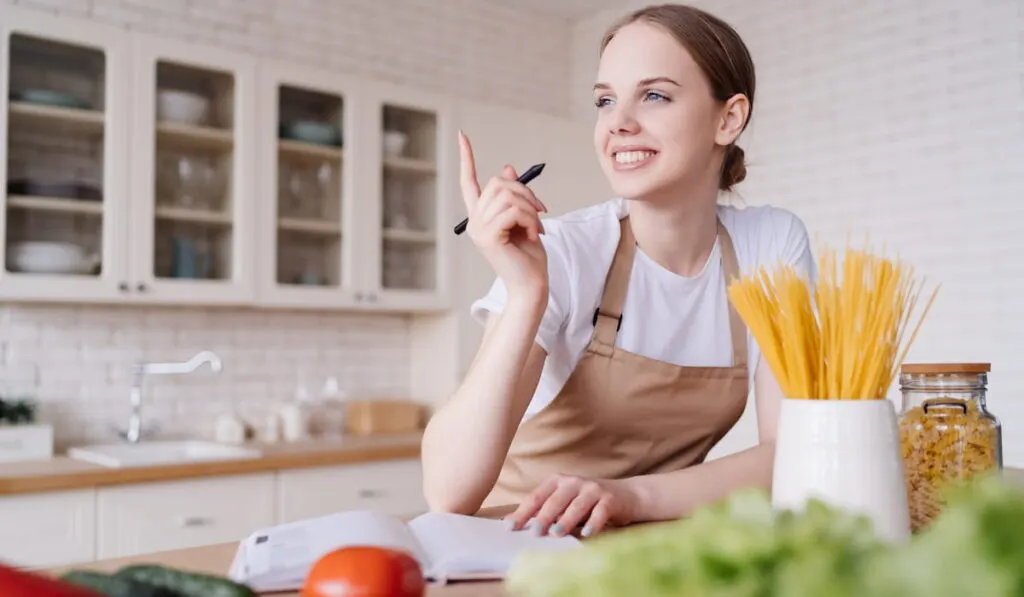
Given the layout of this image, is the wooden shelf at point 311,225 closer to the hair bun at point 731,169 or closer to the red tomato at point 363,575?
the hair bun at point 731,169

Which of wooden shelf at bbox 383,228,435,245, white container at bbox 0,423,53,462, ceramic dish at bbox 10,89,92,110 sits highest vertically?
ceramic dish at bbox 10,89,92,110

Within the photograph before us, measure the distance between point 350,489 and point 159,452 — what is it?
27.4 inches

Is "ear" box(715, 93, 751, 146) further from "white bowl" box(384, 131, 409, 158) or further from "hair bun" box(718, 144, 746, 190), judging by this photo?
"white bowl" box(384, 131, 409, 158)

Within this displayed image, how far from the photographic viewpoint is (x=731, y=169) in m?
1.83

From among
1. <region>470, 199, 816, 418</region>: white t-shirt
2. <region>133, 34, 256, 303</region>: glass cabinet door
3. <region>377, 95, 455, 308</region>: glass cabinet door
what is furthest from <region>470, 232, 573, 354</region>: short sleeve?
<region>377, 95, 455, 308</region>: glass cabinet door

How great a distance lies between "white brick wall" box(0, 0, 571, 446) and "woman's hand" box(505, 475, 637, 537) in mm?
2655

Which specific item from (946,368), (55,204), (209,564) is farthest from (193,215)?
(946,368)

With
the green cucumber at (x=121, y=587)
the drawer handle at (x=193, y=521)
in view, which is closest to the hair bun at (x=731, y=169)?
the green cucumber at (x=121, y=587)

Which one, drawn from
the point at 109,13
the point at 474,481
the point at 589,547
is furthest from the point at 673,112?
the point at 109,13

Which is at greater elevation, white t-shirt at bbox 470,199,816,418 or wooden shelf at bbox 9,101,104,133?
wooden shelf at bbox 9,101,104,133

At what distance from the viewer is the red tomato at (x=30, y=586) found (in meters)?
0.50

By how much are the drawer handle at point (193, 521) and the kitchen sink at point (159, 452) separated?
0.59 feet

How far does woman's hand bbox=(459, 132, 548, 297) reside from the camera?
127cm

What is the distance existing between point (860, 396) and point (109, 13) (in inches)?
132
